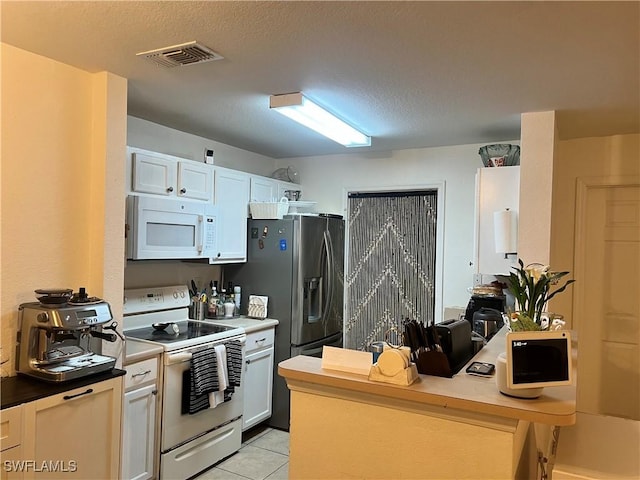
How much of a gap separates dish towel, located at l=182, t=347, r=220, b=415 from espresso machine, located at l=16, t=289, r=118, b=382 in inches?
28.9

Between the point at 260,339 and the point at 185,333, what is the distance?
2.25 ft

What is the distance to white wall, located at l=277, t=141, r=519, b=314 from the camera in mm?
4059

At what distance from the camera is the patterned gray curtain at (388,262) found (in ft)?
13.9

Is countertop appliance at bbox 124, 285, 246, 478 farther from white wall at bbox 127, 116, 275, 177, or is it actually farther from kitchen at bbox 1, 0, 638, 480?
white wall at bbox 127, 116, 275, 177

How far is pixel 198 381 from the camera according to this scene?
9.89 feet

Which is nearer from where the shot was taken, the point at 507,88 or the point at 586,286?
the point at 507,88

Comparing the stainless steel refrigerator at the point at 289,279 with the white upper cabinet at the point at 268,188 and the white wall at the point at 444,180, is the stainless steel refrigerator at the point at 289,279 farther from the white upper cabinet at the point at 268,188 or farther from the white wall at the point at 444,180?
the white wall at the point at 444,180

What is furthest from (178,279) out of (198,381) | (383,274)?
(383,274)

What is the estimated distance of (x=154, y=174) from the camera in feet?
10.4

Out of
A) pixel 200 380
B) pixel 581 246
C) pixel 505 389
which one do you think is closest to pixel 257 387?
pixel 200 380

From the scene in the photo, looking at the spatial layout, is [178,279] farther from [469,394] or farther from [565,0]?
[565,0]

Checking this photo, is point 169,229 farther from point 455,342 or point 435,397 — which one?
point 435,397

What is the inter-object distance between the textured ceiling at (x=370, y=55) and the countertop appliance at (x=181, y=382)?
140 centimetres

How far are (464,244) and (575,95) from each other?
170 cm
